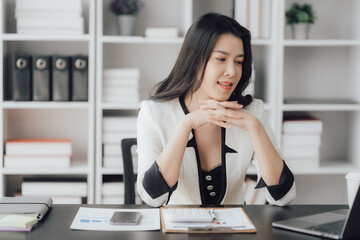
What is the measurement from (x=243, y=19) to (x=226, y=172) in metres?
1.27

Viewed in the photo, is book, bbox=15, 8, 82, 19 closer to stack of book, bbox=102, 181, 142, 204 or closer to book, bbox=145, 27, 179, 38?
book, bbox=145, 27, 179, 38

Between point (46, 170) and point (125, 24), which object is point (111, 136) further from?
point (125, 24)

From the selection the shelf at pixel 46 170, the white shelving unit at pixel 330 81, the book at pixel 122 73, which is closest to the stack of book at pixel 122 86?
the book at pixel 122 73

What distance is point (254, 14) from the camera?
2822 mm

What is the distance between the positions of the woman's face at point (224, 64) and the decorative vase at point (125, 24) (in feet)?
3.87

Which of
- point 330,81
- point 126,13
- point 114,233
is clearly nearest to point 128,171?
point 114,233

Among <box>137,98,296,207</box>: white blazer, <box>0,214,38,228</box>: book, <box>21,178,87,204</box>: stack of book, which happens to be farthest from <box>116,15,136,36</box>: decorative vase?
<box>0,214,38,228</box>: book

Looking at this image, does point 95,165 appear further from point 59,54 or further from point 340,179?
point 340,179

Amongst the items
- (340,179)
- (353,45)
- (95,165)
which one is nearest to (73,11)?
(95,165)

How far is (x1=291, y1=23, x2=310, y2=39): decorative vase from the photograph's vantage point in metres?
2.90

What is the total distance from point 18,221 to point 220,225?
1.72 ft

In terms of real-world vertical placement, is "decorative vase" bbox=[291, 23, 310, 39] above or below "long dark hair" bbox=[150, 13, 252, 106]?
above

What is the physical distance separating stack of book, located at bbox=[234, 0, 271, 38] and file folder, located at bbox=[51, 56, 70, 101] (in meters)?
1.03

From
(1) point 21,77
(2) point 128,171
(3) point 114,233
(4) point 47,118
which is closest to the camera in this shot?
(3) point 114,233
